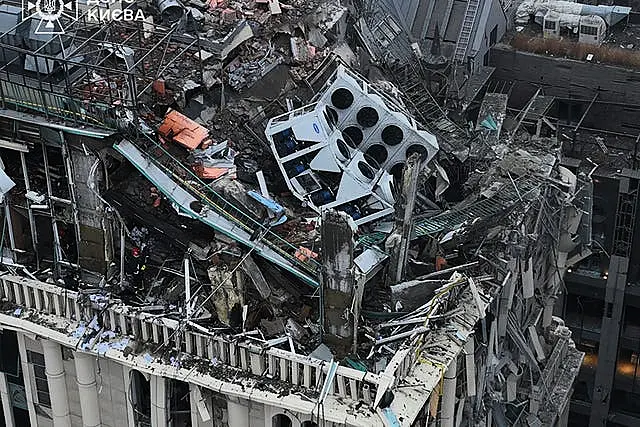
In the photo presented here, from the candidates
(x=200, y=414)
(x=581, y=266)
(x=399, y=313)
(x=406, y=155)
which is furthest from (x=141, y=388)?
(x=581, y=266)

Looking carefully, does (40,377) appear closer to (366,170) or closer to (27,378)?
(27,378)

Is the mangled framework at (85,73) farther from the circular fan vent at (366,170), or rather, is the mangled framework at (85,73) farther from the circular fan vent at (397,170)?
the circular fan vent at (397,170)

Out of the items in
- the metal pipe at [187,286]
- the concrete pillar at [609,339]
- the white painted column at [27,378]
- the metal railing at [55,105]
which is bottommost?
the concrete pillar at [609,339]

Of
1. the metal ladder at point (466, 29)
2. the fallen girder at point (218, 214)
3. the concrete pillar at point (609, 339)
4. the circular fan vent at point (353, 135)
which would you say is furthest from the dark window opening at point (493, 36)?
the fallen girder at point (218, 214)

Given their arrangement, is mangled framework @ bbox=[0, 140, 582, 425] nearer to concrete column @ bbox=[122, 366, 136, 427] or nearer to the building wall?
the building wall

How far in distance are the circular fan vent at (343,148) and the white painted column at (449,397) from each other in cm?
826

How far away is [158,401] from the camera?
110 ft

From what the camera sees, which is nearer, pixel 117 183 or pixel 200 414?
pixel 200 414

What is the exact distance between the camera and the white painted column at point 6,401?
37.4 metres

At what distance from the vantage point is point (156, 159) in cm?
3516

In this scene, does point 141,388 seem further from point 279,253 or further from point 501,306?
point 501,306

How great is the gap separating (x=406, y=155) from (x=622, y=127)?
24904mm

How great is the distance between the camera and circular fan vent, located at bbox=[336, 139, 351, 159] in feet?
121

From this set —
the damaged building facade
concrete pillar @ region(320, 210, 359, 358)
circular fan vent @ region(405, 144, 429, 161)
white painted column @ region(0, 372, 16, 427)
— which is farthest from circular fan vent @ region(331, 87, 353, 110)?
white painted column @ region(0, 372, 16, 427)
